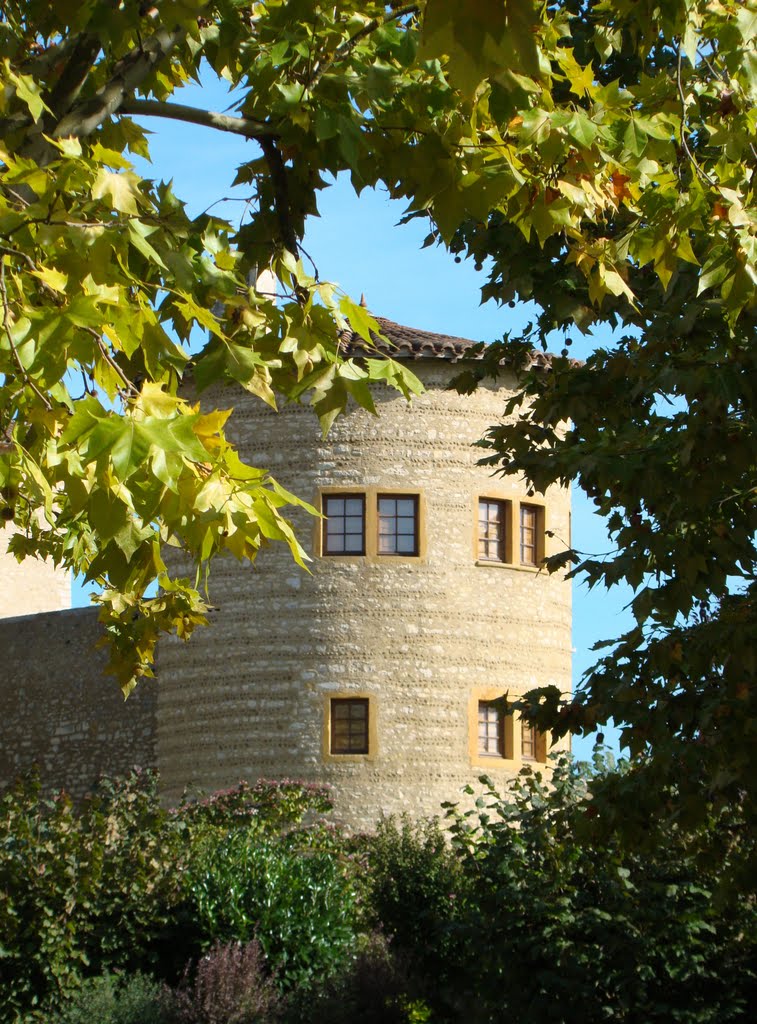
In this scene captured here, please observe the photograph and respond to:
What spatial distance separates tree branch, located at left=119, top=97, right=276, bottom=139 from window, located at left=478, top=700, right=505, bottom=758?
15376 millimetres

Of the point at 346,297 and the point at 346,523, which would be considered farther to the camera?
the point at 346,523

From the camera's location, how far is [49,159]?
5.78m

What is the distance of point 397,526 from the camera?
21.2 meters

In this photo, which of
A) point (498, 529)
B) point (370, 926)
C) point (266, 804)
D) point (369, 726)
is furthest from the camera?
point (498, 529)

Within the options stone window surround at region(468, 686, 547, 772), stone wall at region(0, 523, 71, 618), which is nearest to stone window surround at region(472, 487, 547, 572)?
stone window surround at region(468, 686, 547, 772)

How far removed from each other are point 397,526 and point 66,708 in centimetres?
693

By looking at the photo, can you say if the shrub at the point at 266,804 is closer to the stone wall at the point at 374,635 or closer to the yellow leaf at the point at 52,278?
the stone wall at the point at 374,635

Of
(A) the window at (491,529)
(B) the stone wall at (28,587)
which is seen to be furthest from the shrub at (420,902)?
(B) the stone wall at (28,587)

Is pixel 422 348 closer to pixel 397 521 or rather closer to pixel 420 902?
pixel 397 521

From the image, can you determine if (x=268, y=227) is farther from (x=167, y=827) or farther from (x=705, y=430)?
(x=167, y=827)

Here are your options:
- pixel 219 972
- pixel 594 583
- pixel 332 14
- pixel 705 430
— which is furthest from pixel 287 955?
pixel 332 14

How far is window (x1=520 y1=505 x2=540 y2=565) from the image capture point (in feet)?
72.3

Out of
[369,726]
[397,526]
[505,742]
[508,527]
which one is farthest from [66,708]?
[508,527]

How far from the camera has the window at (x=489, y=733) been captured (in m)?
21.1
